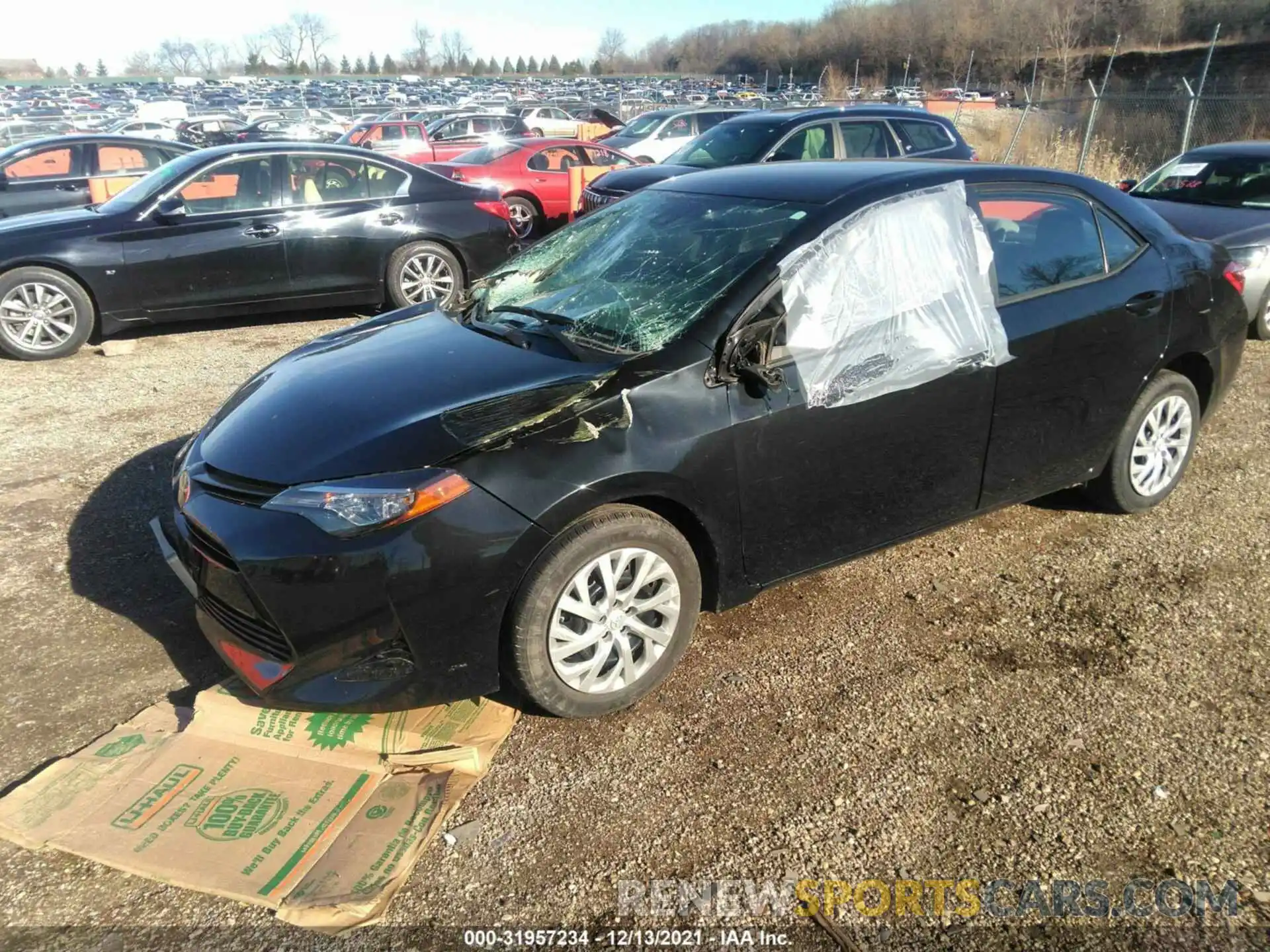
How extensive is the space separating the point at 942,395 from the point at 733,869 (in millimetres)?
1934

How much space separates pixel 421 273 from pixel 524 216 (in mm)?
5045

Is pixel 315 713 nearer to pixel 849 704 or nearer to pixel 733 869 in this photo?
pixel 733 869

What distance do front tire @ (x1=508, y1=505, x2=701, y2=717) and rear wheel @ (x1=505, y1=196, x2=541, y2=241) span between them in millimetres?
10362

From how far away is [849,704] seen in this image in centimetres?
312

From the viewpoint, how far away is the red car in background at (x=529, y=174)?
12.9m

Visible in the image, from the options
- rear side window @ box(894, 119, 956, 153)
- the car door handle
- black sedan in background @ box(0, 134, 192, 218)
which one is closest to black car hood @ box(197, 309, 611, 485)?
the car door handle

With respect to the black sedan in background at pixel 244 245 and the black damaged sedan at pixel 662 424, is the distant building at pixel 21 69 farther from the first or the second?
the black damaged sedan at pixel 662 424

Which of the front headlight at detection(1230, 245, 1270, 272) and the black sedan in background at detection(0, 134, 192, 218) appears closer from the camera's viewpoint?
the front headlight at detection(1230, 245, 1270, 272)

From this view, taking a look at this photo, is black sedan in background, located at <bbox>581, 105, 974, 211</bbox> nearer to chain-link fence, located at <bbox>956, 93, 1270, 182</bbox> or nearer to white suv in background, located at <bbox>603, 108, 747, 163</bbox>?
chain-link fence, located at <bbox>956, 93, 1270, 182</bbox>

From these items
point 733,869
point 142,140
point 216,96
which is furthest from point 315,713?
point 216,96

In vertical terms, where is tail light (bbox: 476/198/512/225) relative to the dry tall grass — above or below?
below

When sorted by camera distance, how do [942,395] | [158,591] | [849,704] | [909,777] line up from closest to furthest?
[909,777] → [849,704] → [942,395] → [158,591]

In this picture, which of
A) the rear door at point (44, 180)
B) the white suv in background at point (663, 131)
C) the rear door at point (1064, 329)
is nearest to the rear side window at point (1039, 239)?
the rear door at point (1064, 329)

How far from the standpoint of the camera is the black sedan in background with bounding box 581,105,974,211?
9188 mm
